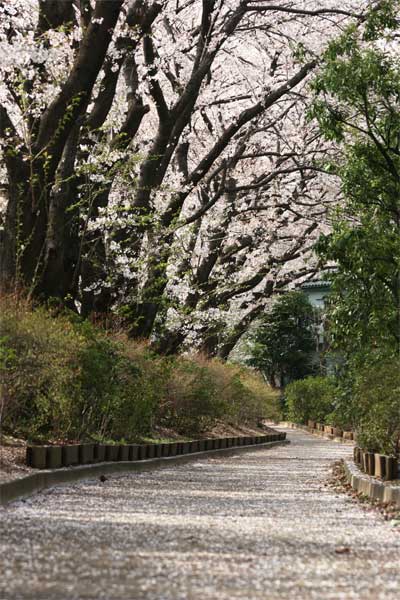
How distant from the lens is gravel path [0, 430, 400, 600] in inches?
187

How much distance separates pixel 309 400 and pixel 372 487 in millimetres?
30962

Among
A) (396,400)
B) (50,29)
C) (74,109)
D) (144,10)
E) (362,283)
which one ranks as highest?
(144,10)

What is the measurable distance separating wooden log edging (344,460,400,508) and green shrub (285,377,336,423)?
23.4m

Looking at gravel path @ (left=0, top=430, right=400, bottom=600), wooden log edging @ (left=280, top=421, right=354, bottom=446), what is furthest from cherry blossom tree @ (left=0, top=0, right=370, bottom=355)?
gravel path @ (left=0, top=430, right=400, bottom=600)

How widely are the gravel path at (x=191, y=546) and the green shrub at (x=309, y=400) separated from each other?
2735 cm

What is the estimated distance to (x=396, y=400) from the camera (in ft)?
40.7

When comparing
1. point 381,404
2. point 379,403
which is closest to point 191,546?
point 381,404

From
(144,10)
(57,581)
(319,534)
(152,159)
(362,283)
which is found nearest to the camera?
(57,581)

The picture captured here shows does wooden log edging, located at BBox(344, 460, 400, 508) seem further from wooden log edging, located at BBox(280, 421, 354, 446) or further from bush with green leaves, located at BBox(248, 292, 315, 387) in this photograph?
bush with green leaves, located at BBox(248, 292, 315, 387)

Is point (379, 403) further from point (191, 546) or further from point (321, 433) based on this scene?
point (321, 433)

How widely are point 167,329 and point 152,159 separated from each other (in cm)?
615

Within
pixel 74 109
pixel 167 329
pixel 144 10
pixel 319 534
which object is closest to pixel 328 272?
pixel 74 109

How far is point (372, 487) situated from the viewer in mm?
10328

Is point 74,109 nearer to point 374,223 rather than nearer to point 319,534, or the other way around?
point 374,223
